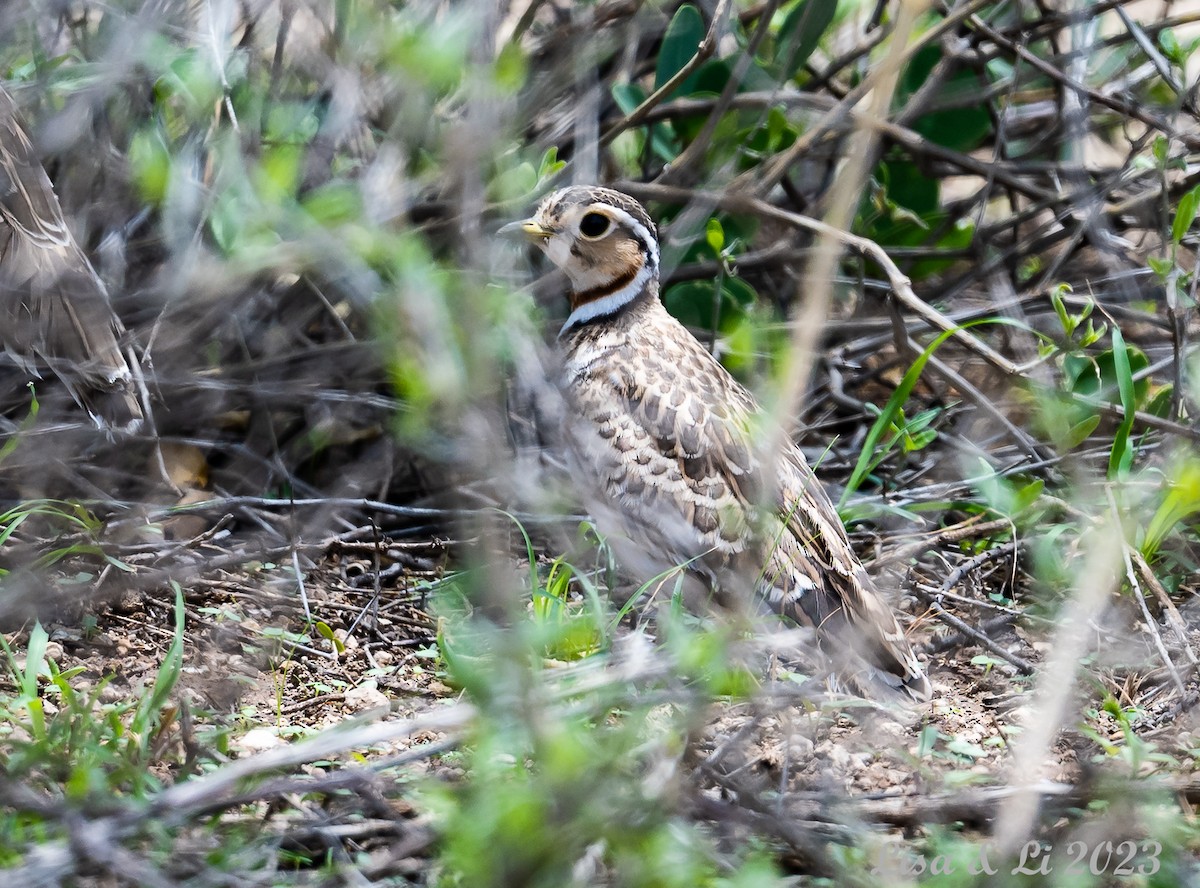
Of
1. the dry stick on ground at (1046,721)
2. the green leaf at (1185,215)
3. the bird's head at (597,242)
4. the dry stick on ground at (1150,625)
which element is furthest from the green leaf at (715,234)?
the dry stick on ground at (1046,721)

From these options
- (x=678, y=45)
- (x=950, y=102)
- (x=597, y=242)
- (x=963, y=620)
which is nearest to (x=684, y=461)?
(x=597, y=242)

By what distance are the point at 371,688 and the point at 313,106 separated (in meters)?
1.97

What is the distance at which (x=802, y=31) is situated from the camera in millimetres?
4762

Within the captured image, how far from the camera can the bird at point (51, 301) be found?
3773mm

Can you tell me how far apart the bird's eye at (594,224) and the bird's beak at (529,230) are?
0.12 meters

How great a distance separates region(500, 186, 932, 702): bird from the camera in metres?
3.76

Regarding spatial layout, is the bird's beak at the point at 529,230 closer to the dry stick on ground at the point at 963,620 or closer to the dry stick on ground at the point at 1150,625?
the dry stick on ground at the point at 963,620

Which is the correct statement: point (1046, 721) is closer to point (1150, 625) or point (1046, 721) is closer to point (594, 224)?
point (1150, 625)

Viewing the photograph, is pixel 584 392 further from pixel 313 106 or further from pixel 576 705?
pixel 576 705

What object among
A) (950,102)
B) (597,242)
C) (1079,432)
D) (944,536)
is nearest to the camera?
(1079,432)

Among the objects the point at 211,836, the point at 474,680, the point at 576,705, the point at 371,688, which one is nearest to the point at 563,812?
the point at 474,680

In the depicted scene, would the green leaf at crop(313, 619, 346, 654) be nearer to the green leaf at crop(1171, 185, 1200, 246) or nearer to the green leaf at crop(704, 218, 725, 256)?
the green leaf at crop(704, 218, 725, 256)

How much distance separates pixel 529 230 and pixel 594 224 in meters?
0.23

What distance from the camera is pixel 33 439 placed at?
399cm
